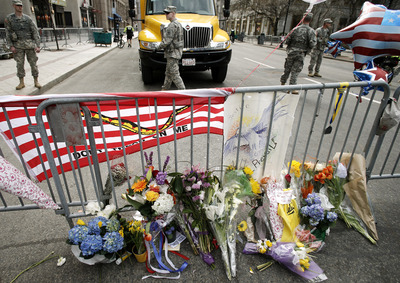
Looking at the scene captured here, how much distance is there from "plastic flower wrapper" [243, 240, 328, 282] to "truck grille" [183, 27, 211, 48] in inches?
239

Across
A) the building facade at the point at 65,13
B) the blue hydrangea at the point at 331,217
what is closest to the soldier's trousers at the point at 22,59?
the blue hydrangea at the point at 331,217

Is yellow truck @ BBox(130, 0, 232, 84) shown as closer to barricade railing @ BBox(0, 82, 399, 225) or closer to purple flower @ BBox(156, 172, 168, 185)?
barricade railing @ BBox(0, 82, 399, 225)

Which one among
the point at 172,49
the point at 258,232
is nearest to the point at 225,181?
the point at 258,232

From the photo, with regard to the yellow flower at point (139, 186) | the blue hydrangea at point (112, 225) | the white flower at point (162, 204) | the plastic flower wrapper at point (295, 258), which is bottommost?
the plastic flower wrapper at point (295, 258)

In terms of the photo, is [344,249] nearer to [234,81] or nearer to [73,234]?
[73,234]

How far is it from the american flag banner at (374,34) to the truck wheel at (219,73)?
16.3 ft

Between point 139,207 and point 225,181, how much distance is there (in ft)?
2.55

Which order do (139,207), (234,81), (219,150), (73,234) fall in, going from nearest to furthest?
1. (73,234)
2. (139,207)
3. (219,150)
4. (234,81)

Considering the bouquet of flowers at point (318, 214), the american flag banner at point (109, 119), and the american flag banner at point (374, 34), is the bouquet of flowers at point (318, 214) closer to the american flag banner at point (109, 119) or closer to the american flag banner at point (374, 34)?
the american flag banner at point (109, 119)

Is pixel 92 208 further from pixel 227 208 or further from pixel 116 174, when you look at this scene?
pixel 227 208

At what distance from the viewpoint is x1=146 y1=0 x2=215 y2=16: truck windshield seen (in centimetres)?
767

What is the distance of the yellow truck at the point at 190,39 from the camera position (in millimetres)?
6816

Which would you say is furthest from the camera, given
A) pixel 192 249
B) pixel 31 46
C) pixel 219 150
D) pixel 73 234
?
pixel 31 46

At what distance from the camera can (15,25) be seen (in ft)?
20.6
